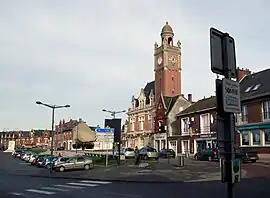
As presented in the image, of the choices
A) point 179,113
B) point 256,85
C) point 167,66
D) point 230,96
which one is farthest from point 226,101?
point 167,66

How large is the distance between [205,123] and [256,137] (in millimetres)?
12567

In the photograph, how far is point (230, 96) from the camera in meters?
5.11

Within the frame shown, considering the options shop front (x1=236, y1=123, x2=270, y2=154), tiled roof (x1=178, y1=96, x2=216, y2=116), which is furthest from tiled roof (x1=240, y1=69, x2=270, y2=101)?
tiled roof (x1=178, y1=96, x2=216, y2=116)

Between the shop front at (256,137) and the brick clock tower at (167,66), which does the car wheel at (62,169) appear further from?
the brick clock tower at (167,66)

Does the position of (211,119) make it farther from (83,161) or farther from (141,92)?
(141,92)

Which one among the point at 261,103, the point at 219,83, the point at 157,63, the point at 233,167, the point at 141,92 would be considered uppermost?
the point at 157,63

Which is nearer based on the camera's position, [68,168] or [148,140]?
[68,168]

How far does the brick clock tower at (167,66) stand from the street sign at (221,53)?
7489 cm

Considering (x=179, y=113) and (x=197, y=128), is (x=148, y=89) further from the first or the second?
(x=197, y=128)

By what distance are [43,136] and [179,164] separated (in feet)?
462

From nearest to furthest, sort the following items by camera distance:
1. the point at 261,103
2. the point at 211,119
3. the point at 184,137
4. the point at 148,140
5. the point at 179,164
Result: the point at 179,164
the point at 261,103
the point at 211,119
the point at 184,137
the point at 148,140

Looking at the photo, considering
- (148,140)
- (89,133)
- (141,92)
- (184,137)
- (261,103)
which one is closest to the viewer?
(261,103)

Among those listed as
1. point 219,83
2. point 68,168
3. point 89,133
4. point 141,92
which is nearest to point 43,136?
point 89,133

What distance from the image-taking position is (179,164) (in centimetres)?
3478
